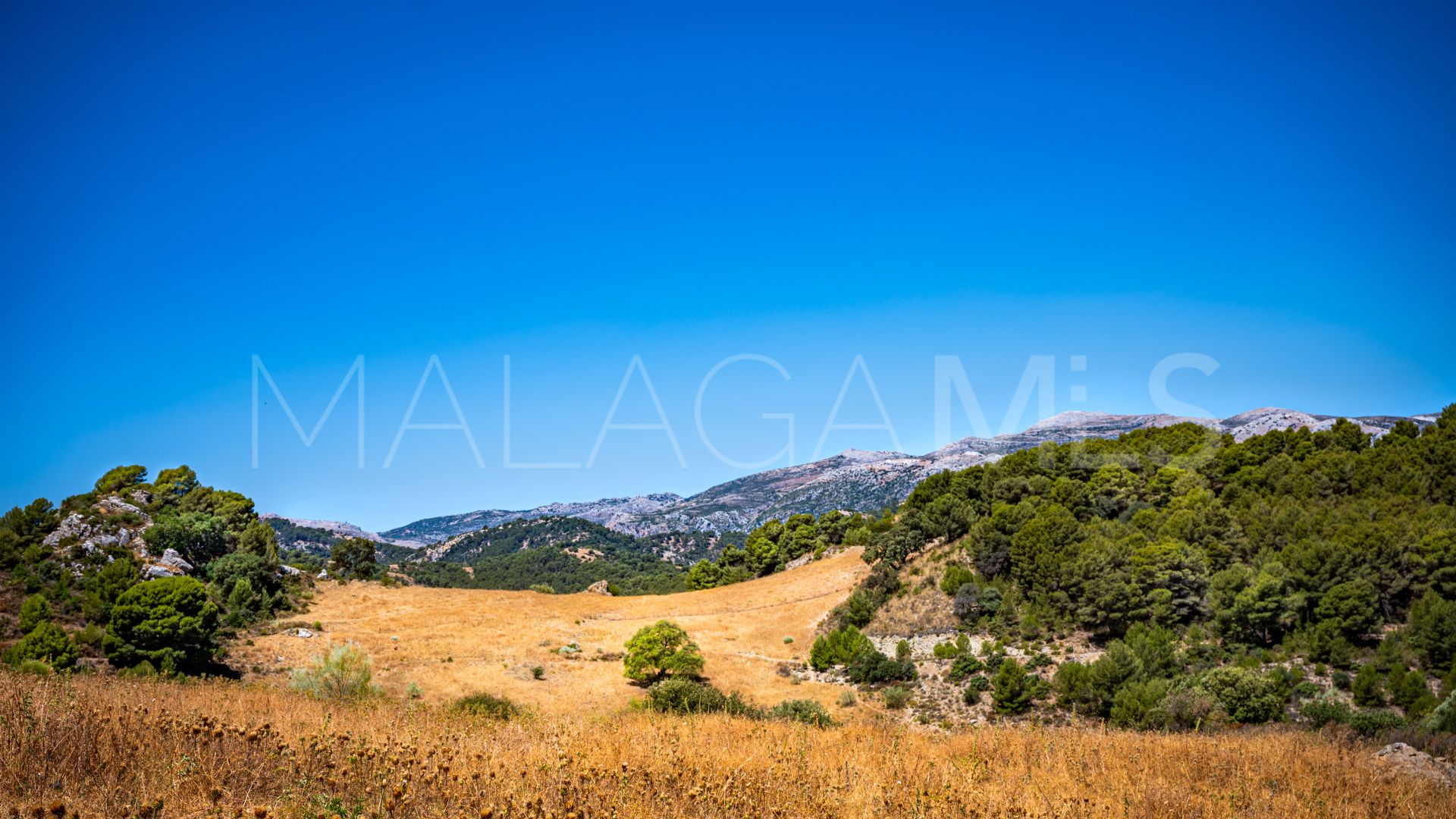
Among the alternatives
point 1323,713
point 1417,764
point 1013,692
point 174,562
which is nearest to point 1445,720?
point 1323,713

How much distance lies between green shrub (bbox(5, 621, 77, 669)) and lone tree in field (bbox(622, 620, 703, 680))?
63.8 ft

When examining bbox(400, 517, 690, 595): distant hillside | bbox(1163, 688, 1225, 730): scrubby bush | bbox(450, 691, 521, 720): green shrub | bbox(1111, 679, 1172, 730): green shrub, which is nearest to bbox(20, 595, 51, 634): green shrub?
bbox(450, 691, 521, 720): green shrub

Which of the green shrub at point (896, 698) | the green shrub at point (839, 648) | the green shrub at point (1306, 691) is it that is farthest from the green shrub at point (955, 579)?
the green shrub at point (1306, 691)

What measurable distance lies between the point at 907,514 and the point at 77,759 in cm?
4787

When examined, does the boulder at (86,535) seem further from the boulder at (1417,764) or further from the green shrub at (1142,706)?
the boulder at (1417,764)

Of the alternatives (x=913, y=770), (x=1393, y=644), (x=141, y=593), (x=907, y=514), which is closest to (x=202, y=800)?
(x=913, y=770)

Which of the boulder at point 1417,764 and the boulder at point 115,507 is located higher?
the boulder at point 115,507

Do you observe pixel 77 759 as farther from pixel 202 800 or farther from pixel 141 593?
pixel 141 593

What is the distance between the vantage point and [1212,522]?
35.6 metres

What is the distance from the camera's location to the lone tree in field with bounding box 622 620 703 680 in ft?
105

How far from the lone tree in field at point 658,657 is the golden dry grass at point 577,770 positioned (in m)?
22.1

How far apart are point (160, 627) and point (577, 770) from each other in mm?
25625

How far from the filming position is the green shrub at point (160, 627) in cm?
2384

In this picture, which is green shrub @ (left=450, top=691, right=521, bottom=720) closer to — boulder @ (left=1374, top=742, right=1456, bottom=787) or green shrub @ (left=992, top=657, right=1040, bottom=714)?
boulder @ (left=1374, top=742, right=1456, bottom=787)
